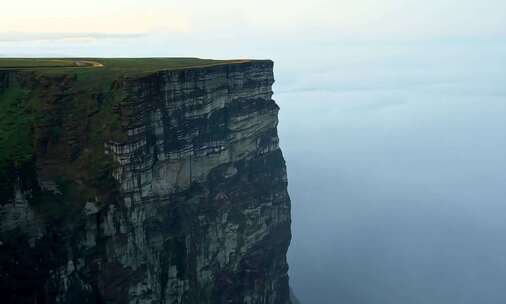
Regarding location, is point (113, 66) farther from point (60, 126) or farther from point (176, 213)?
point (176, 213)

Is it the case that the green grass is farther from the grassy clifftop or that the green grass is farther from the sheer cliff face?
the sheer cliff face

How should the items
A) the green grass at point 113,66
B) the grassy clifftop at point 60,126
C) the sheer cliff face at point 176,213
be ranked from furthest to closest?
the green grass at point 113,66 < the grassy clifftop at point 60,126 < the sheer cliff face at point 176,213

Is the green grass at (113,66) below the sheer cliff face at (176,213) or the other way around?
the other way around

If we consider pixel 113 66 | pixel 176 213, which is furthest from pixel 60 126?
pixel 113 66

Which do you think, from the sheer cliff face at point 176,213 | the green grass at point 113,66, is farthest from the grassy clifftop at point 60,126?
the green grass at point 113,66

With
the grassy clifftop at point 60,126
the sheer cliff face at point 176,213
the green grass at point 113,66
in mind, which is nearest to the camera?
the sheer cliff face at point 176,213

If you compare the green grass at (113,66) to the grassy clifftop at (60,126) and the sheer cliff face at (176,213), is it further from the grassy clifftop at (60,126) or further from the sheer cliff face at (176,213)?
the sheer cliff face at (176,213)

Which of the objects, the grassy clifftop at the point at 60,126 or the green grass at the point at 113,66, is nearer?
the grassy clifftop at the point at 60,126

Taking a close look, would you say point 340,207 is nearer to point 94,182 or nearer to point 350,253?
point 350,253

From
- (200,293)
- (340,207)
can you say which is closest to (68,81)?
(200,293)
